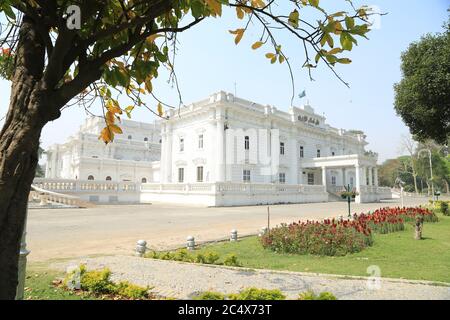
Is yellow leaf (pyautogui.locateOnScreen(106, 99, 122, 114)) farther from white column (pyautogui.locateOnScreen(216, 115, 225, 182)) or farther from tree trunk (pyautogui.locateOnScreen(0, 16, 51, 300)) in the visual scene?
white column (pyautogui.locateOnScreen(216, 115, 225, 182))

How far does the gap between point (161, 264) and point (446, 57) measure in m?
13.7

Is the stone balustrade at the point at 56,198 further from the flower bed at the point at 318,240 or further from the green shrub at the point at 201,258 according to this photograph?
the green shrub at the point at 201,258

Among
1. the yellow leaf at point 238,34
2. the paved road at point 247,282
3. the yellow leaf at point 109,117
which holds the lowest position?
the paved road at point 247,282

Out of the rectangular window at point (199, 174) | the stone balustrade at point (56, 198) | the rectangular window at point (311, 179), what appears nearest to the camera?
the stone balustrade at point (56, 198)

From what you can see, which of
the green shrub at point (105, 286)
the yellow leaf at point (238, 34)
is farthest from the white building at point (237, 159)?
the yellow leaf at point (238, 34)

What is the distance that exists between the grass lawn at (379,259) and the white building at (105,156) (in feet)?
121

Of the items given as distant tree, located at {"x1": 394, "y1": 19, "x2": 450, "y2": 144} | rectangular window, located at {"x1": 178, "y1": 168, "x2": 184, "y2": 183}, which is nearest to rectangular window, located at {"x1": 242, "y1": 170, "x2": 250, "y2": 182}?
rectangular window, located at {"x1": 178, "y1": 168, "x2": 184, "y2": 183}

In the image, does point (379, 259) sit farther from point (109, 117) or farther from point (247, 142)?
point (247, 142)

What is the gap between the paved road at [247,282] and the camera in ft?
12.7

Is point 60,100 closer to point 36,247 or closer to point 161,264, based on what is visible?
point 161,264

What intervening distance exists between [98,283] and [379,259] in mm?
5242

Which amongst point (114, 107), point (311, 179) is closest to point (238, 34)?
point (114, 107)

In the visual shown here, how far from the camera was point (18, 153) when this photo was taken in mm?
1708

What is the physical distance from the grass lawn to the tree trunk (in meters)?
4.68
